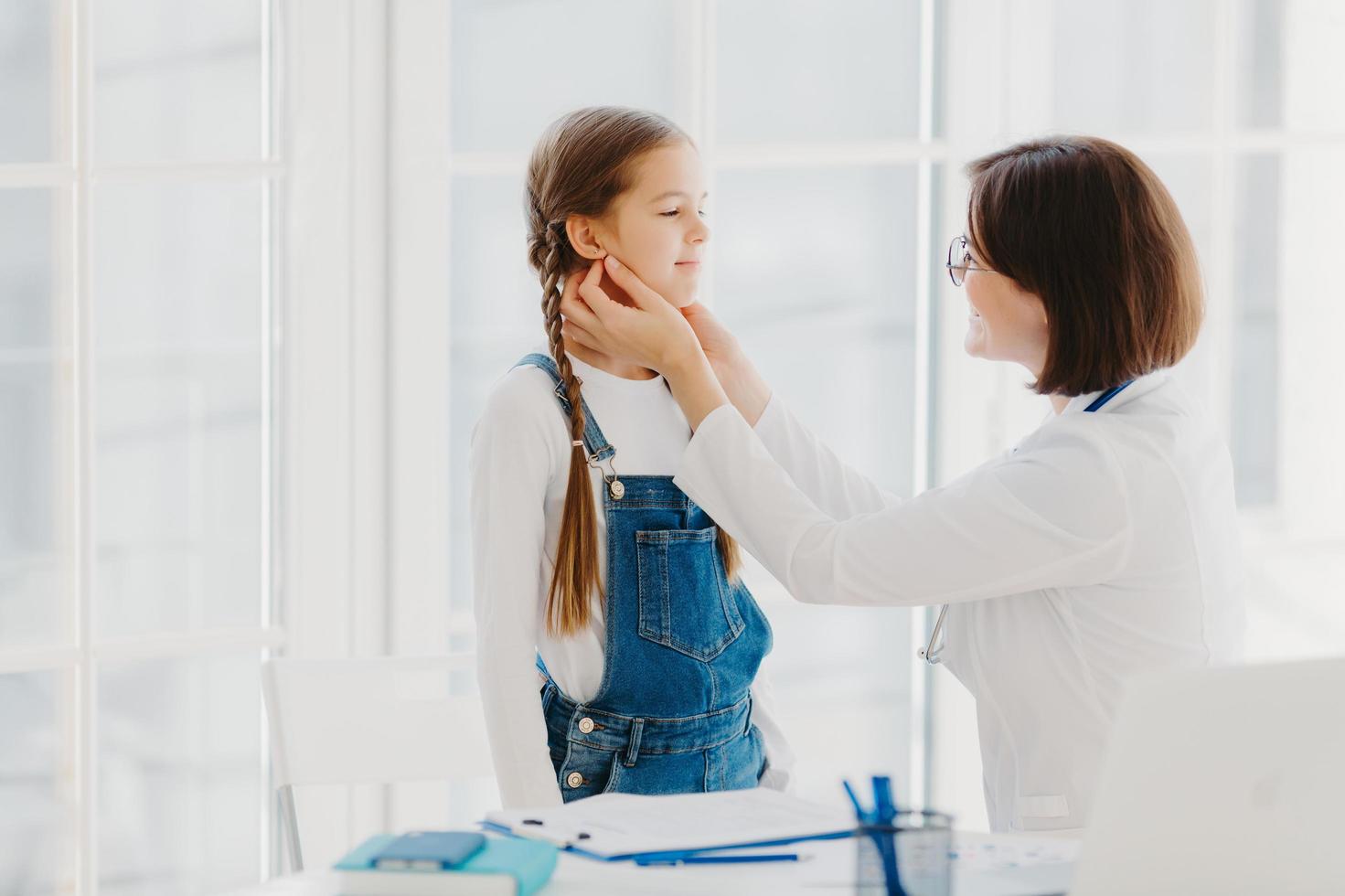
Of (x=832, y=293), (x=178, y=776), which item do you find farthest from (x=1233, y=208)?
(x=178, y=776)

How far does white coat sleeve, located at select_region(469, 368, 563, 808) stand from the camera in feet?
4.67

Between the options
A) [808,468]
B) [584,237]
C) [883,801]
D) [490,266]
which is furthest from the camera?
[490,266]

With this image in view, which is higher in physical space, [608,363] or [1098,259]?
[1098,259]

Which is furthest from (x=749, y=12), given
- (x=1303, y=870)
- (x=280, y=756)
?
(x=1303, y=870)

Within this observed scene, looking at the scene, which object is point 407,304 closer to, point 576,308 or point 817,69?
point 576,308

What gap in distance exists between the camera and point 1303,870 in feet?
2.88

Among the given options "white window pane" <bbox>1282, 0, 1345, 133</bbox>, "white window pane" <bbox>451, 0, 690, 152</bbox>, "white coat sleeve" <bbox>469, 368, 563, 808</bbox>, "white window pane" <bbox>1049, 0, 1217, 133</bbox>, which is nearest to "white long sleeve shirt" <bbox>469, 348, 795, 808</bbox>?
"white coat sleeve" <bbox>469, 368, 563, 808</bbox>

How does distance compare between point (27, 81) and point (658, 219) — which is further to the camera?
point (27, 81)

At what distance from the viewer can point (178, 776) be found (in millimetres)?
2070

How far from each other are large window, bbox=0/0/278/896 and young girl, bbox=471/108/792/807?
0.69 metres

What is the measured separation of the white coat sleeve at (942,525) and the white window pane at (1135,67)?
3.33ft

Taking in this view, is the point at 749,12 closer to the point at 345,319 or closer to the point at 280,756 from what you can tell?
the point at 345,319

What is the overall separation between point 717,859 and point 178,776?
1.34 m

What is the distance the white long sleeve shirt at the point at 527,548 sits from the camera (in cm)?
143
